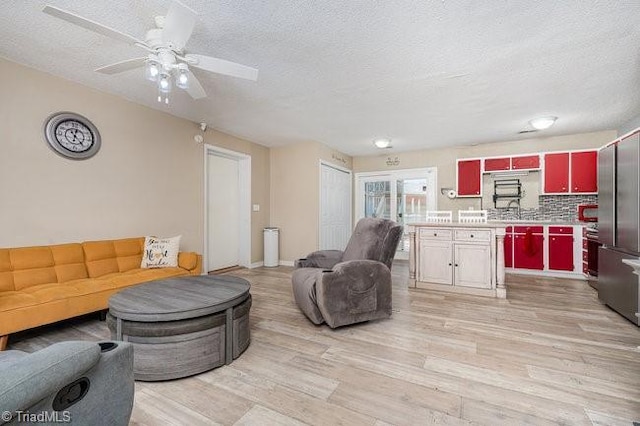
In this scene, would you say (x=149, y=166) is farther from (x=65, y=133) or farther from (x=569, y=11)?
(x=569, y=11)

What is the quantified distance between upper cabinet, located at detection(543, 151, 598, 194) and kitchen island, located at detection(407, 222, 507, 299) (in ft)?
8.14

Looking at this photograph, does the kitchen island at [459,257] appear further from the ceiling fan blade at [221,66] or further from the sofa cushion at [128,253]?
the sofa cushion at [128,253]

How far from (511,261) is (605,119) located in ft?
8.49

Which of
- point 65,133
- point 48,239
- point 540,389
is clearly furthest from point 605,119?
point 48,239

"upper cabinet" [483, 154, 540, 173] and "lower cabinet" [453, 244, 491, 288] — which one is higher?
"upper cabinet" [483, 154, 540, 173]

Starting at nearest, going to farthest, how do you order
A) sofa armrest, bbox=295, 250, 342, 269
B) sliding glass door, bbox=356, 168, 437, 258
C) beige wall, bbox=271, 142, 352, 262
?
1. sofa armrest, bbox=295, 250, 342, 269
2. beige wall, bbox=271, 142, 352, 262
3. sliding glass door, bbox=356, 168, 437, 258

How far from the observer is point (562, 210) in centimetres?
512

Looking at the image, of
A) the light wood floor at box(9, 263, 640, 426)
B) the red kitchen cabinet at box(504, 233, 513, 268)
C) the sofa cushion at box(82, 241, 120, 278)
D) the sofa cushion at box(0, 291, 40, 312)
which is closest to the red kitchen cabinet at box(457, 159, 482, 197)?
the red kitchen cabinet at box(504, 233, 513, 268)

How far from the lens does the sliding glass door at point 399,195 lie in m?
6.30

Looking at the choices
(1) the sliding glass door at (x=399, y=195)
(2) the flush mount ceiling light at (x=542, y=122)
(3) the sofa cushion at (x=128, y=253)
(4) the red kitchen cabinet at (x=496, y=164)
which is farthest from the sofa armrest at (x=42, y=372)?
(4) the red kitchen cabinet at (x=496, y=164)

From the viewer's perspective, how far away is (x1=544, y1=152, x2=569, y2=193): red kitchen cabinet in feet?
16.0

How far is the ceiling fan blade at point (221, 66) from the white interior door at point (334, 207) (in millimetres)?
3493

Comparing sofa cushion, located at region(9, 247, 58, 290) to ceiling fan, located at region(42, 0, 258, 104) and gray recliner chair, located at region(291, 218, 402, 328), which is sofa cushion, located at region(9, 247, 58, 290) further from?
gray recliner chair, located at region(291, 218, 402, 328)

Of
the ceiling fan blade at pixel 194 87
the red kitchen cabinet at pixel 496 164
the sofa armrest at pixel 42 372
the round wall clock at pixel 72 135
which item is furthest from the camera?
the red kitchen cabinet at pixel 496 164
